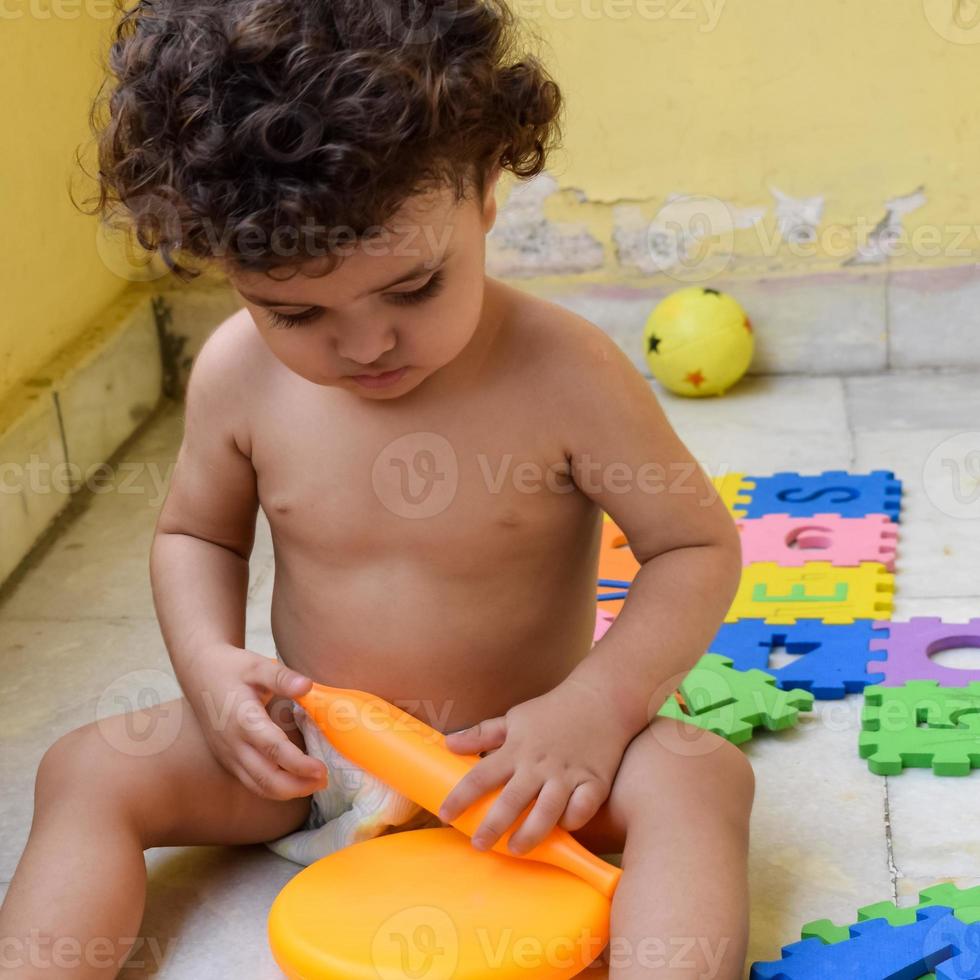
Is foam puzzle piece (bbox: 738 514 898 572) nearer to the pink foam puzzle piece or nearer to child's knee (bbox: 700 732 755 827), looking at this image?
the pink foam puzzle piece

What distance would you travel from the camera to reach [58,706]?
3.89 feet

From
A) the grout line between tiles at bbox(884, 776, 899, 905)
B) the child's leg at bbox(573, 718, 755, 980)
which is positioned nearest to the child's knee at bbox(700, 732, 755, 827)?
the child's leg at bbox(573, 718, 755, 980)

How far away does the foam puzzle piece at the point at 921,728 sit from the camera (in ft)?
3.32

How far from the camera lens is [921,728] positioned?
41.5 inches

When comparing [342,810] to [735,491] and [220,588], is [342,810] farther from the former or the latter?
[735,491]

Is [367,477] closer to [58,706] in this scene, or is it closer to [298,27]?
[298,27]

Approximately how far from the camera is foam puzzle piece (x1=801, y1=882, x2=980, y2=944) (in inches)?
33.4

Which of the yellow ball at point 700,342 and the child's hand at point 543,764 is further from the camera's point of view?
the yellow ball at point 700,342

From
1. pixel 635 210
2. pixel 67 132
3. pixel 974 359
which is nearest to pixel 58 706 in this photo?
pixel 67 132

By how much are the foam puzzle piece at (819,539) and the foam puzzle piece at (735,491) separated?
0.11 feet

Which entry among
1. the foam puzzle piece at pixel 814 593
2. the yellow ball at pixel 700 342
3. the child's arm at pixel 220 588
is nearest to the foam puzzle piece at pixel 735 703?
the foam puzzle piece at pixel 814 593

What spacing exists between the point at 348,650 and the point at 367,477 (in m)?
0.11

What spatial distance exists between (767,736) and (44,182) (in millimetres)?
1001

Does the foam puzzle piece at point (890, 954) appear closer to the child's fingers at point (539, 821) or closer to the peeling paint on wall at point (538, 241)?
the child's fingers at point (539, 821)
